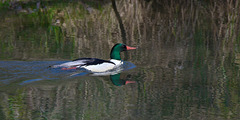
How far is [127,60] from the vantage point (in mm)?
9969

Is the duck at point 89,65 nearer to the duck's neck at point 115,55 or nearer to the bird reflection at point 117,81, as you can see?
the duck's neck at point 115,55

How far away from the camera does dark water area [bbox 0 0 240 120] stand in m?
6.14

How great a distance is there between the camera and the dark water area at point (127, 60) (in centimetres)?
614

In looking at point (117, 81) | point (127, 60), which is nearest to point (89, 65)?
point (117, 81)

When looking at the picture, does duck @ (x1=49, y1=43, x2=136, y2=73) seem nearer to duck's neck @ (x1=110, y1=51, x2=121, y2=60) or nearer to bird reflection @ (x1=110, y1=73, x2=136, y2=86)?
duck's neck @ (x1=110, y1=51, x2=121, y2=60)

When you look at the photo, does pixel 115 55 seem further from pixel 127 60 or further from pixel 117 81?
pixel 117 81

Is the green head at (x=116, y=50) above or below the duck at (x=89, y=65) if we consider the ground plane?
above

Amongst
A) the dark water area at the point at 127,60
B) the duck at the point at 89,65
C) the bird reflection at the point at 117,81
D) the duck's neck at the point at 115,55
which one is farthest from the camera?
the duck's neck at the point at 115,55

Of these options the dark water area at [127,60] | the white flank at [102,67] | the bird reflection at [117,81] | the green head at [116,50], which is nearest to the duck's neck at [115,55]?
the green head at [116,50]

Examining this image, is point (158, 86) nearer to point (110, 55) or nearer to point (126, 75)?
point (126, 75)

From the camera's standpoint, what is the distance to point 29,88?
23.6ft

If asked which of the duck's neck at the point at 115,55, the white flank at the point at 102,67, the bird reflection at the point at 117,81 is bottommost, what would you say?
the bird reflection at the point at 117,81

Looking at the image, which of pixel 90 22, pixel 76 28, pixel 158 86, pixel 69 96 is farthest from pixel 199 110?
pixel 90 22

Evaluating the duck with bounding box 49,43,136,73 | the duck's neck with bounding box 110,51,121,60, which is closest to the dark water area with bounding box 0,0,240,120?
the duck with bounding box 49,43,136,73
